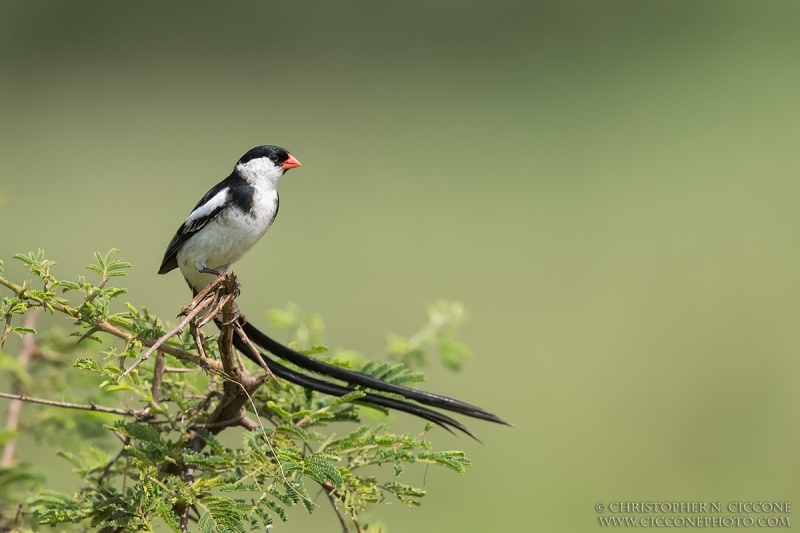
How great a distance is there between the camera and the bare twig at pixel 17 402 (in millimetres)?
2105

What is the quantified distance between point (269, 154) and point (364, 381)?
40.0 inches

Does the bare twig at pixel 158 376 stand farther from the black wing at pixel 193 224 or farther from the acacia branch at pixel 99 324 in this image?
the black wing at pixel 193 224

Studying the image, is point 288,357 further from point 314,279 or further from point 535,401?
point 314,279

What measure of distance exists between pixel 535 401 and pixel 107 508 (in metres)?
5.19

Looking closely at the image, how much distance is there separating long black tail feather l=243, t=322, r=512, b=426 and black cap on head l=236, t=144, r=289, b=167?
74 centimetres

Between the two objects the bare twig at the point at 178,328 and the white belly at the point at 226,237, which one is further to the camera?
the white belly at the point at 226,237

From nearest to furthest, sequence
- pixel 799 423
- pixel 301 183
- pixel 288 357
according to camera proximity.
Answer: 1. pixel 288 357
2. pixel 799 423
3. pixel 301 183

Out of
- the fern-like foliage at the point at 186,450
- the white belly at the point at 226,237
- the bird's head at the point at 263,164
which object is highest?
the bird's head at the point at 263,164

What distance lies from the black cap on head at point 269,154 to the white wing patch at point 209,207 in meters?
0.18

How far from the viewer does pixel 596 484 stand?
18.7 ft

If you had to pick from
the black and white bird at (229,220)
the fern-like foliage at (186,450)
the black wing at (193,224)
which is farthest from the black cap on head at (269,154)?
the fern-like foliage at (186,450)

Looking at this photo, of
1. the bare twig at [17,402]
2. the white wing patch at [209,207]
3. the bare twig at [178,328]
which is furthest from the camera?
the white wing patch at [209,207]

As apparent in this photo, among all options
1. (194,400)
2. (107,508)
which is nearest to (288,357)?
(194,400)

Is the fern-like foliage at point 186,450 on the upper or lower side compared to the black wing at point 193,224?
lower
